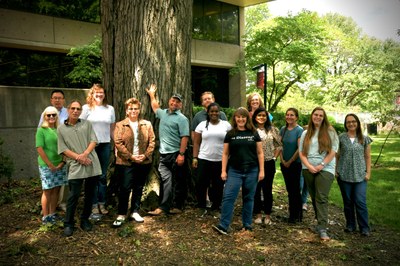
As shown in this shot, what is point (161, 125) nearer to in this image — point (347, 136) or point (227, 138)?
point (227, 138)

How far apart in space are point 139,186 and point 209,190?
133 centimetres

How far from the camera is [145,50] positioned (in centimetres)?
555

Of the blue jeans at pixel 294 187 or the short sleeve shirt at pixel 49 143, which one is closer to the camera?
the short sleeve shirt at pixel 49 143

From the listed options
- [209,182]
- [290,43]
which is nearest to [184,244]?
[209,182]

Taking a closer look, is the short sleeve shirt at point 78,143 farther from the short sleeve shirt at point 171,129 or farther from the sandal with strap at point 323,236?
the sandal with strap at point 323,236

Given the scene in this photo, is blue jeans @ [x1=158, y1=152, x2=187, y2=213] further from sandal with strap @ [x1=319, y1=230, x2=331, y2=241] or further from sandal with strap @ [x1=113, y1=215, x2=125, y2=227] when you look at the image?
sandal with strap @ [x1=319, y1=230, x2=331, y2=241]

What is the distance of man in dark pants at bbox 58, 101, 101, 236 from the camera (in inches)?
183

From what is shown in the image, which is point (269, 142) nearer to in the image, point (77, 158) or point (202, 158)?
point (202, 158)

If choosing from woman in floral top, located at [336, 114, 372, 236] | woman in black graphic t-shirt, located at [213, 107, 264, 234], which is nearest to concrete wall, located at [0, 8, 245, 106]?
woman in black graphic t-shirt, located at [213, 107, 264, 234]

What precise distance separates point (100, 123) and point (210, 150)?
1.64 meters

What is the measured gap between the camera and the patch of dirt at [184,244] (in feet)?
13.6

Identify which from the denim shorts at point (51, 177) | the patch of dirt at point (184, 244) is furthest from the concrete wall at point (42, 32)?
the denim shorts at point (51, 177)

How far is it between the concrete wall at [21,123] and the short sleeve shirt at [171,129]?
4266 mm

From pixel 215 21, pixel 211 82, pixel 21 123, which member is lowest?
pixel 21 123
